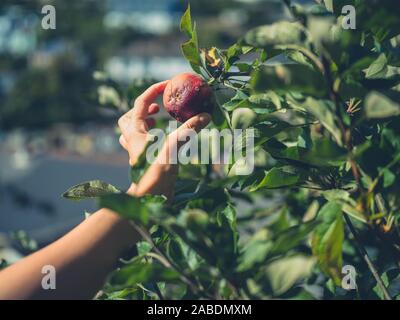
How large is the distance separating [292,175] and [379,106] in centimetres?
25

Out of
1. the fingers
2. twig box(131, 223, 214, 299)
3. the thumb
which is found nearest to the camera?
twig box(131, 223, 214, 299)

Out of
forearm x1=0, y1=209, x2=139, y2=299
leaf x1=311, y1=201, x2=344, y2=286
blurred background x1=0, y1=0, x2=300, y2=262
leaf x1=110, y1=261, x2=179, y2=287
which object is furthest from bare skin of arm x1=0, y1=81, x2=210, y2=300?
blurred background x1=0, y1=0, x2=300, y2=262

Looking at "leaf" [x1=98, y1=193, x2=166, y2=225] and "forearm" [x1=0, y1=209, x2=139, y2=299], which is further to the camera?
"forearm" [x1=0, y1=209, x2=139, y2=299]

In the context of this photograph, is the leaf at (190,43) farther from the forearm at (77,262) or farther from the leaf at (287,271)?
the leaf at (287,271)

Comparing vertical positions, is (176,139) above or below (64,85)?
above

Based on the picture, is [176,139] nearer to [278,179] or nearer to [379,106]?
[278,179]

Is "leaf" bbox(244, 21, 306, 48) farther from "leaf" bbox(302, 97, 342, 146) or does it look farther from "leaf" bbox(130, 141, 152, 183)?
"leaf" bbox(130, 141, 152, 183)

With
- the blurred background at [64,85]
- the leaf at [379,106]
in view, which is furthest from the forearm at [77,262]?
the blurred background at [64,85]

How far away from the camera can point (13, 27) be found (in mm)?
26141

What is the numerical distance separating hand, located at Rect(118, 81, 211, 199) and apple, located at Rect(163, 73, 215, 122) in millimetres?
25

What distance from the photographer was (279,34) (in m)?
0.78

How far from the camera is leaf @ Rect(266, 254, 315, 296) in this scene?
0.70 m

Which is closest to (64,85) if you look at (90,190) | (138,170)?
(90,190)
